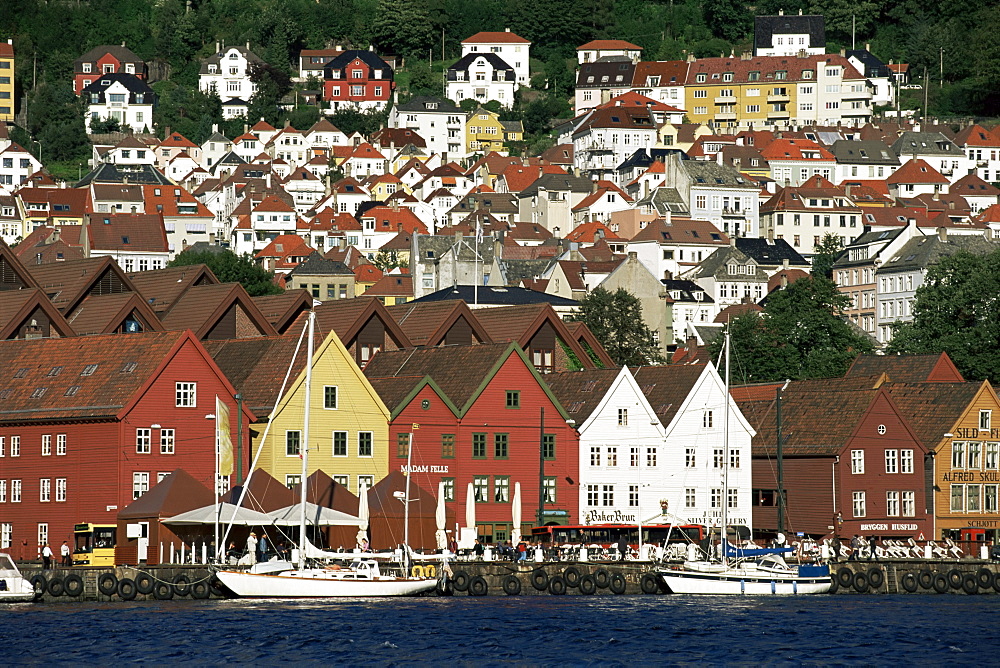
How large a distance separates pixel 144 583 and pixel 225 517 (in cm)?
438

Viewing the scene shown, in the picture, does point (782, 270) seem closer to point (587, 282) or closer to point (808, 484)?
point (587, 282)

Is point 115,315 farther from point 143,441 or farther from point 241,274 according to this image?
point 241,274

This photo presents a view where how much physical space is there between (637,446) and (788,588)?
15248 mm

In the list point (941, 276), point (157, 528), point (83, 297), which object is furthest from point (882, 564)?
point (941, 276)

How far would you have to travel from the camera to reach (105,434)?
80938 millimetres

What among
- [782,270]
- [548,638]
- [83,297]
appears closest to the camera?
[548,638]

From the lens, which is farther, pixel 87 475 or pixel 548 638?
pixel 87 475

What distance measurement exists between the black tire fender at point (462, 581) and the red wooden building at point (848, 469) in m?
24.2

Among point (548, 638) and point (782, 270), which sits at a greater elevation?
point (782, 270)

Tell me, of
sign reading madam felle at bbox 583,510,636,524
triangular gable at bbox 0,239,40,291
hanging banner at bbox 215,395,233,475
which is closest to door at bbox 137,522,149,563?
hanging banner at bbox 215,395,233,475

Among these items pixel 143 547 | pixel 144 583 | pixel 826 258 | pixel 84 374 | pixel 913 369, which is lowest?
pixel 144 583

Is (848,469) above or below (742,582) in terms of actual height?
above

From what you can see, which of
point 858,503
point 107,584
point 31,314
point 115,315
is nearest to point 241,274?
point 115,315

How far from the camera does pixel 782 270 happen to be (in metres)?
200
